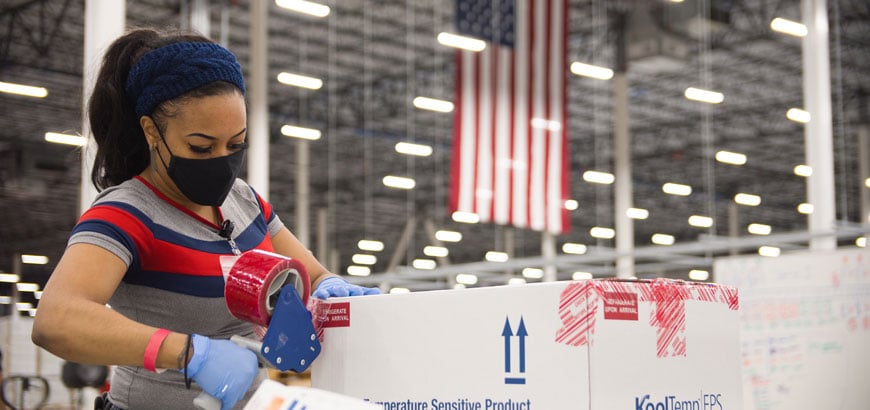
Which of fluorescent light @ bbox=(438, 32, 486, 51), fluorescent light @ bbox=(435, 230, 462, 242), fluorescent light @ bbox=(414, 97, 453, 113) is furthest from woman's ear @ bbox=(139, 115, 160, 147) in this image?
fluorescent light @ bbox=(435, 230, 462, 242)

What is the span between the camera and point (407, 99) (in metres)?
15.9

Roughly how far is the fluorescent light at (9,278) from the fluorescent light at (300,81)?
21.0 feet

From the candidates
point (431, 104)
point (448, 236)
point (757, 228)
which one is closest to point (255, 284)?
point (431, 104)

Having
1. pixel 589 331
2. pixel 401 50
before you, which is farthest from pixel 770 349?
pixel 401 50

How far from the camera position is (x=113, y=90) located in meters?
1.85

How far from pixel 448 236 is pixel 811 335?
39.7 feet

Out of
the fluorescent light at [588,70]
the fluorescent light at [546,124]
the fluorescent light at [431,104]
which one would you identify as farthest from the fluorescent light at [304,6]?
the fluorescent light at [588,70]

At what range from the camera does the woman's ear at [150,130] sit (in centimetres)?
179

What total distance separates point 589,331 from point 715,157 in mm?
23995

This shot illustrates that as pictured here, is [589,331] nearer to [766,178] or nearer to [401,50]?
[401,50]

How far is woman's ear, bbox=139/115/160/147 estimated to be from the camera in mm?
1793

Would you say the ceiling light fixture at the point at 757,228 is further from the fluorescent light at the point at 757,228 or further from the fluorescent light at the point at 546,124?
the fluorescent light at the point at 546,124

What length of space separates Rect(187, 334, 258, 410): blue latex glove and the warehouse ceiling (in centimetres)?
525

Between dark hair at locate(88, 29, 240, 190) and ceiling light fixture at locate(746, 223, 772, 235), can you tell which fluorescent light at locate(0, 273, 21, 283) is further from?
ceiling light fixture at locate(746, 223, 772, 235)
